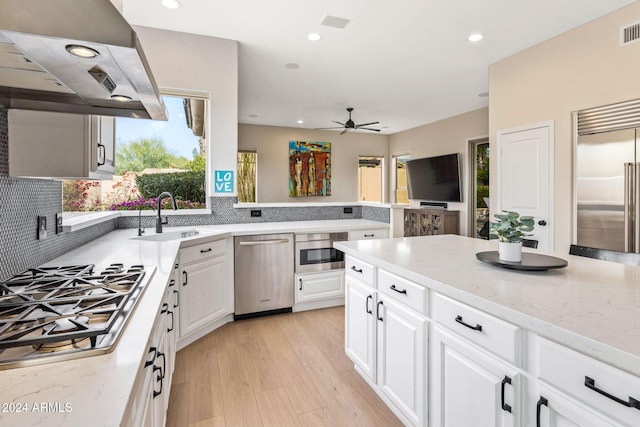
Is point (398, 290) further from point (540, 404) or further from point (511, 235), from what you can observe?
point (540, 404)

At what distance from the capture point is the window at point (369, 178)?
28.3 ft

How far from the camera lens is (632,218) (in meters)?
2.81

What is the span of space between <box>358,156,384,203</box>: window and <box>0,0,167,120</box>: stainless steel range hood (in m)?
7.34

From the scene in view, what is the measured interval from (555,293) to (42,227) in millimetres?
2250

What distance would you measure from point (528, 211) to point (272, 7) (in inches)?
134

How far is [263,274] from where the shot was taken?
320cm

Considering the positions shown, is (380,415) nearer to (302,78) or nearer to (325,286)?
(325,286)

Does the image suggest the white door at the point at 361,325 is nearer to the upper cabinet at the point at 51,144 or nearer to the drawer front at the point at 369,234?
the drawer front at the point at 369,234

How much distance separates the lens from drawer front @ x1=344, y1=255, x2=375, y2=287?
1869 mm

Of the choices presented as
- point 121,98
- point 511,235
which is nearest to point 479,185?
point 511,235

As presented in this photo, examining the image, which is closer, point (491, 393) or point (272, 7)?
point (491, 393)

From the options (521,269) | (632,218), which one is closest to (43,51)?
(521,269)

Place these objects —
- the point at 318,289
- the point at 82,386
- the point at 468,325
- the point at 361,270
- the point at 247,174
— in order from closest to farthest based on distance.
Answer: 1. the point at 82,386
2. the point at 468,325
3. the point at 361,270
4. the point at 318,289
5. the point at 247,174

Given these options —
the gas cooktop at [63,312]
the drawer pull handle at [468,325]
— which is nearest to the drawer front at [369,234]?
the drawer pull handle at [468,325]
